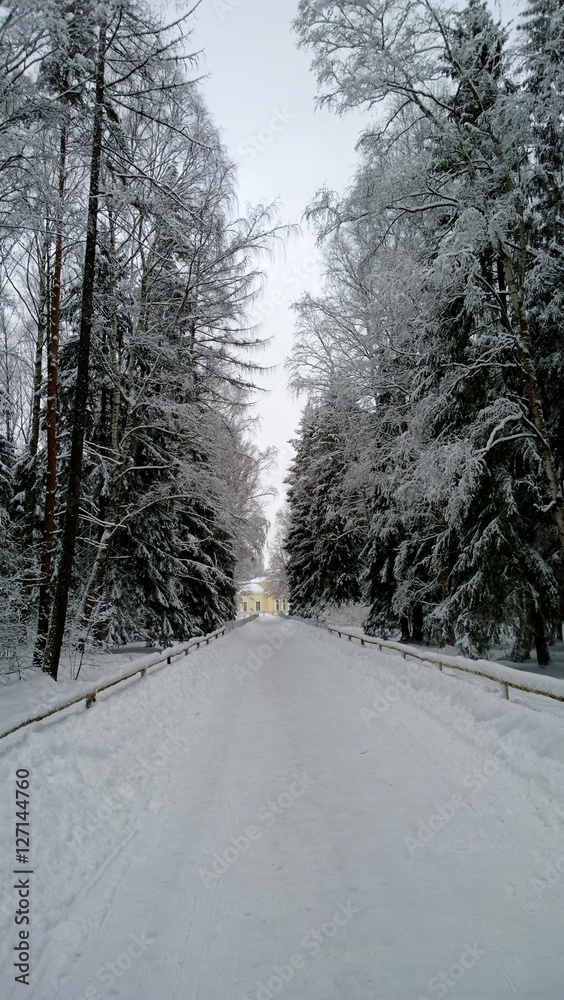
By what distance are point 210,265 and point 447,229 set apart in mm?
6465

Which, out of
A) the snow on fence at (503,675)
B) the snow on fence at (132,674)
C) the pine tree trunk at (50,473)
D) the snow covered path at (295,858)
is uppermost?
the pine tree trunk at (50,473)

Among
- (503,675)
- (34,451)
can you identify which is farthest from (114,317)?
→ (503,675)

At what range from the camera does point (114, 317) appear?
12.5 m

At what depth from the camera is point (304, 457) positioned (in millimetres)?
34062

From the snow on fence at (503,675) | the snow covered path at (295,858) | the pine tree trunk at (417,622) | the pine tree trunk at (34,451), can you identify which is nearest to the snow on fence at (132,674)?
the snow covered path at (295,858)

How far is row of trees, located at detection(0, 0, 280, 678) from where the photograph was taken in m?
7.52

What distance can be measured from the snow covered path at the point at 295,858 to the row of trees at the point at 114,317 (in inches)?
155

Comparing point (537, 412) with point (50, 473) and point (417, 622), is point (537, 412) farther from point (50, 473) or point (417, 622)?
point (417, 622)

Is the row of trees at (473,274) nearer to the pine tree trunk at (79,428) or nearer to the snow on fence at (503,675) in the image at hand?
the snow on fence at (503,675)

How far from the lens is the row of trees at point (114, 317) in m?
7.52

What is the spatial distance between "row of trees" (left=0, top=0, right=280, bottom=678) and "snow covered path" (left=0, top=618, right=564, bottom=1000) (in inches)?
155

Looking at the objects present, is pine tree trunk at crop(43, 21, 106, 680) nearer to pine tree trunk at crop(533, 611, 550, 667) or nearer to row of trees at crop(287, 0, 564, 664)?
row of trees at crop(287, 0, 564, 664)

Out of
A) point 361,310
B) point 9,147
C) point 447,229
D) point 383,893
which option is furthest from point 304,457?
point 383,893

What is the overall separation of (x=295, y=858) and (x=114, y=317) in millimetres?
11814
